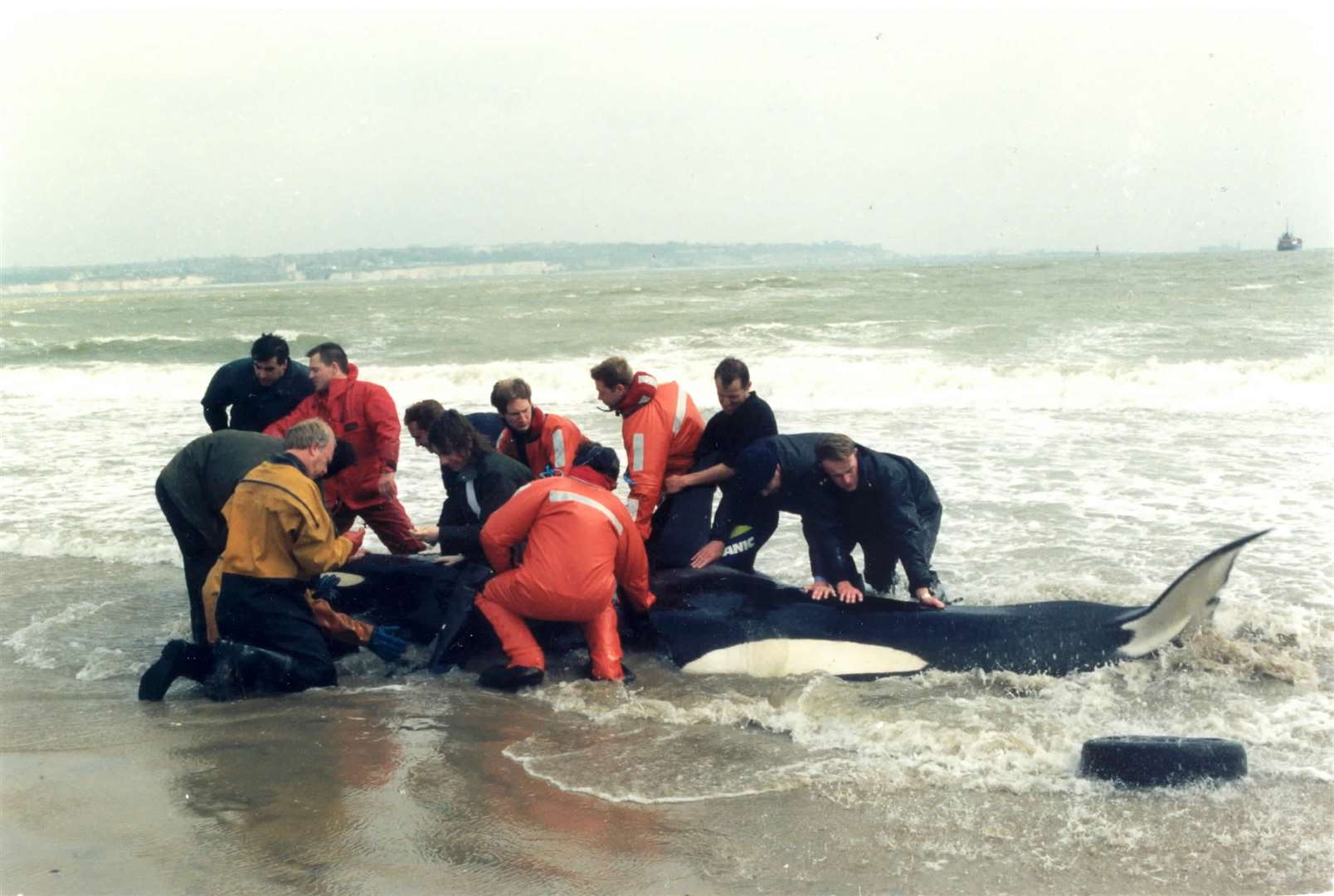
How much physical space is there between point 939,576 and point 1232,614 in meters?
2.06

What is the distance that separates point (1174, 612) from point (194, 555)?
17.7 feet

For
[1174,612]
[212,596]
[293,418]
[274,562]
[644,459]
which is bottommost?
[1174,612]

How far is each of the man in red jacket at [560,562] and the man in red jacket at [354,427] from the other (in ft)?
6.05

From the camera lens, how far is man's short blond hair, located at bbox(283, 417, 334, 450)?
5.89 meters

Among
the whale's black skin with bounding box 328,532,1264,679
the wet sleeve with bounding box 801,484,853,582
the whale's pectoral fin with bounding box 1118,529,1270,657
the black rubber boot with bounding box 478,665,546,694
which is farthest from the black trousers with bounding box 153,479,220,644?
the whale's pectoral fin with bounding box 1118,529,1270,657

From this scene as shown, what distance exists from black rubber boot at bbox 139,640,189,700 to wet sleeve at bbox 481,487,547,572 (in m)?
1.62

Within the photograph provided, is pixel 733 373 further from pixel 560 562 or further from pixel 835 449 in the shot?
pixel 560 562

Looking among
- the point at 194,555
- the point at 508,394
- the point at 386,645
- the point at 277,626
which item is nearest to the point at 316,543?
the point at 277,626

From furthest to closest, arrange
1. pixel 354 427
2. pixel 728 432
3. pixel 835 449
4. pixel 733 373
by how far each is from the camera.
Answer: pixel 354 427 < pixel 728 432 < pixel 733 373 < pixel 835 449

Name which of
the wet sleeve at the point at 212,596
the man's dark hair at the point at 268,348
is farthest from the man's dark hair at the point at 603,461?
the man's dark hair at the point at 268,348

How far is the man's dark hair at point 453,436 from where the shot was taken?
21.2ft

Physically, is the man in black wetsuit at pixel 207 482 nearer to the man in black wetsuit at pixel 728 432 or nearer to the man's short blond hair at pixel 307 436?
the man's short blond hair at pixel 307 436

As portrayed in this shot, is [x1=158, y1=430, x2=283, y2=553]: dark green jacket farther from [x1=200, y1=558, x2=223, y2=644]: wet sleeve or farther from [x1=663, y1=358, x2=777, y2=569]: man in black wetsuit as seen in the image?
[x1=663, y1=358, x2=777, y2=569]: man in black wetsuit

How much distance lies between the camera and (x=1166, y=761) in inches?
175
